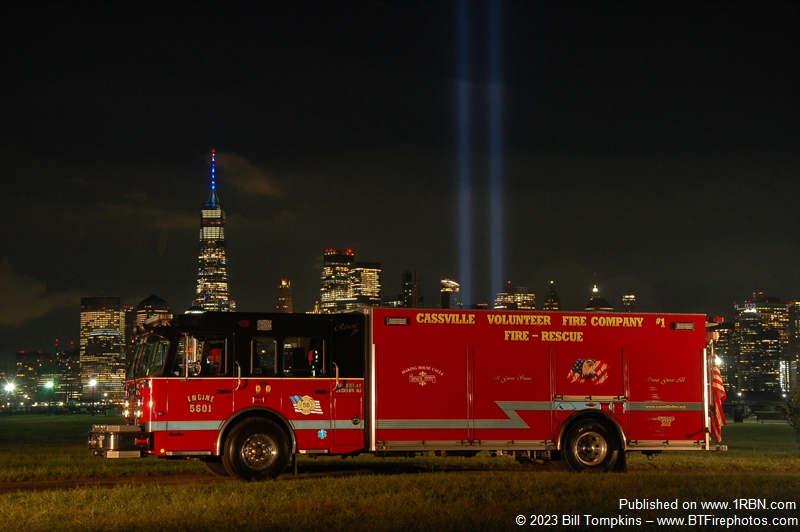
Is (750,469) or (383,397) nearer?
(383,397)

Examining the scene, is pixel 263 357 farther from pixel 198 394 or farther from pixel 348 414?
pixel 348 414

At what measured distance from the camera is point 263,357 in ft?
58.7

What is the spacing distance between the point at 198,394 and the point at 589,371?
765 centimetres

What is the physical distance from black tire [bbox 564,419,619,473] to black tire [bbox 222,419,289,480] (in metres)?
5.62

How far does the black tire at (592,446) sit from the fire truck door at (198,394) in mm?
6705

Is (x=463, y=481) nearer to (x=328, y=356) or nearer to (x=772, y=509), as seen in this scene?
(x=328, y=356)

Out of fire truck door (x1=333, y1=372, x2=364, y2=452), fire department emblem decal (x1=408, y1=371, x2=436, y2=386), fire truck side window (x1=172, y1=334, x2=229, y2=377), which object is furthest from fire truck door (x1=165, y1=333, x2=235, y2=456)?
fire department emblem decal (x1=408, y1=371, x2=436, y2=386)

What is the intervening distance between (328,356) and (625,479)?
577 cm

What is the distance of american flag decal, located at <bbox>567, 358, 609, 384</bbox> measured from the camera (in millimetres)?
19359

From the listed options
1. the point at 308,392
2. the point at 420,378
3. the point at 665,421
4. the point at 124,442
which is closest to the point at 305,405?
the point at 308,392

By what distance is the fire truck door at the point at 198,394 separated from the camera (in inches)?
679

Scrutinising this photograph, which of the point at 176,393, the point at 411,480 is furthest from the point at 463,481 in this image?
the point at 176,393

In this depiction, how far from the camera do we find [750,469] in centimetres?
2155

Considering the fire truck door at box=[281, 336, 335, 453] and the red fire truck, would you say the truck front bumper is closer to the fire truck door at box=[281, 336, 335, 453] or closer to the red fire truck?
the red fire truck
